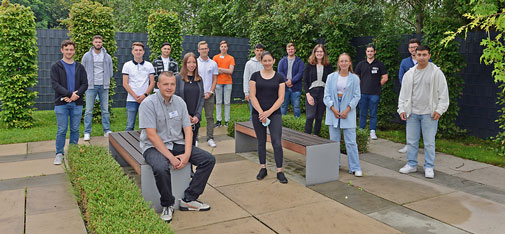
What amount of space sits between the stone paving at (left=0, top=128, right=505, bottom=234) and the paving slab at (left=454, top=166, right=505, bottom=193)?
1cm

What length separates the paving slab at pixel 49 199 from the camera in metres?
4.67

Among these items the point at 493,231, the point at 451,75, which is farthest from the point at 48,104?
the point at 493,231

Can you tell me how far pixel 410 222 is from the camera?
14.1 ft

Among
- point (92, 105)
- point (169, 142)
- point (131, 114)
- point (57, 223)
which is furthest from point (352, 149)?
point (92, 105)

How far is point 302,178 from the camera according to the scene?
5.92m

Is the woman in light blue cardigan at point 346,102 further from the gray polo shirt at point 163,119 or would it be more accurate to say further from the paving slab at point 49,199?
the paving slab at point 49,199

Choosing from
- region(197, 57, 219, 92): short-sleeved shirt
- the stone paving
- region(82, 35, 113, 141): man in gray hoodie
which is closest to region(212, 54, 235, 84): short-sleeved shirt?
region(197, 57, 219, 92): short-sleeved shirt

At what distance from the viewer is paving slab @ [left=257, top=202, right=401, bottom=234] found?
4102mm

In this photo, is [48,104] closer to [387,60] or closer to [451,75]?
[387,60]

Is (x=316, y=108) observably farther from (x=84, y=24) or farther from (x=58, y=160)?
(x=84, y=24)

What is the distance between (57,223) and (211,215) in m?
1.57

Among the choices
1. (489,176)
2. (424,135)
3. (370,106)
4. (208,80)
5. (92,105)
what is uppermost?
(208,80)

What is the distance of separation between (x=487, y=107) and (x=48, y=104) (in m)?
11.3

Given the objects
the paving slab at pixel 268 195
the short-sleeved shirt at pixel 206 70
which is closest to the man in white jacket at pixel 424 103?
the paving slab at pixel 268 195
